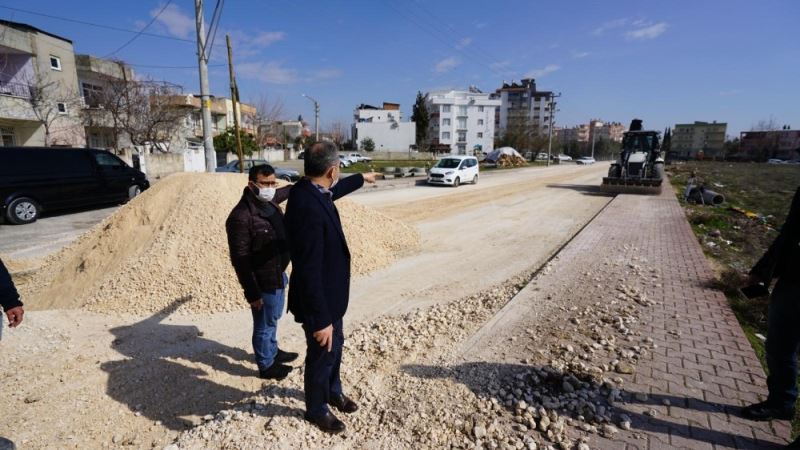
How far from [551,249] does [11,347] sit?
8.70 metres

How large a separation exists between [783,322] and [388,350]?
10.0ft

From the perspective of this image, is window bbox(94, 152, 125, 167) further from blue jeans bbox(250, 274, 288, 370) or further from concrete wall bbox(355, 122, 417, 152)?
concrete wall bbox(355, 122, 417, 152)

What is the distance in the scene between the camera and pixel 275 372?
362 cm

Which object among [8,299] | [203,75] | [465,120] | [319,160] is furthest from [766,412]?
[465,120]

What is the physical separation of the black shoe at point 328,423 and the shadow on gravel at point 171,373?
260 mm

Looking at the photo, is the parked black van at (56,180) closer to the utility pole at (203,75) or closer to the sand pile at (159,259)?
the utility pole at (203,75)

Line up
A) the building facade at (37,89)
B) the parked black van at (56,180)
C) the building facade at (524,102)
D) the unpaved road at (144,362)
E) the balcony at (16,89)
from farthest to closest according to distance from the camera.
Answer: the building facade at (524,102)
the balcony at (16,89)
the building facade at (37,89)
the parked black van at (56,180)
the unpaved road at (144,362)

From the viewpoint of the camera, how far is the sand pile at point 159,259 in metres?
5.07

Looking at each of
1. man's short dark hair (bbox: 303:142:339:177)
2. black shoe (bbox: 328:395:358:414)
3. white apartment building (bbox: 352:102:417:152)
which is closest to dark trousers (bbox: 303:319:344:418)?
black shoe (bbox: 328:395:358:414)

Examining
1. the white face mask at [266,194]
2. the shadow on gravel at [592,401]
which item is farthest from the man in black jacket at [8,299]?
the shadow on gravel at [592,401]

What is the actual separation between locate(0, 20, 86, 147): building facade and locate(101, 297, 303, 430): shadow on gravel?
2265 cm

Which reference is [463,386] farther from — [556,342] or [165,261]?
[165,261]

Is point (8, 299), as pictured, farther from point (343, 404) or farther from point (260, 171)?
point (343, 404)

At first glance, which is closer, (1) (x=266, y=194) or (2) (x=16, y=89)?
(1) (x=266, y=194)
